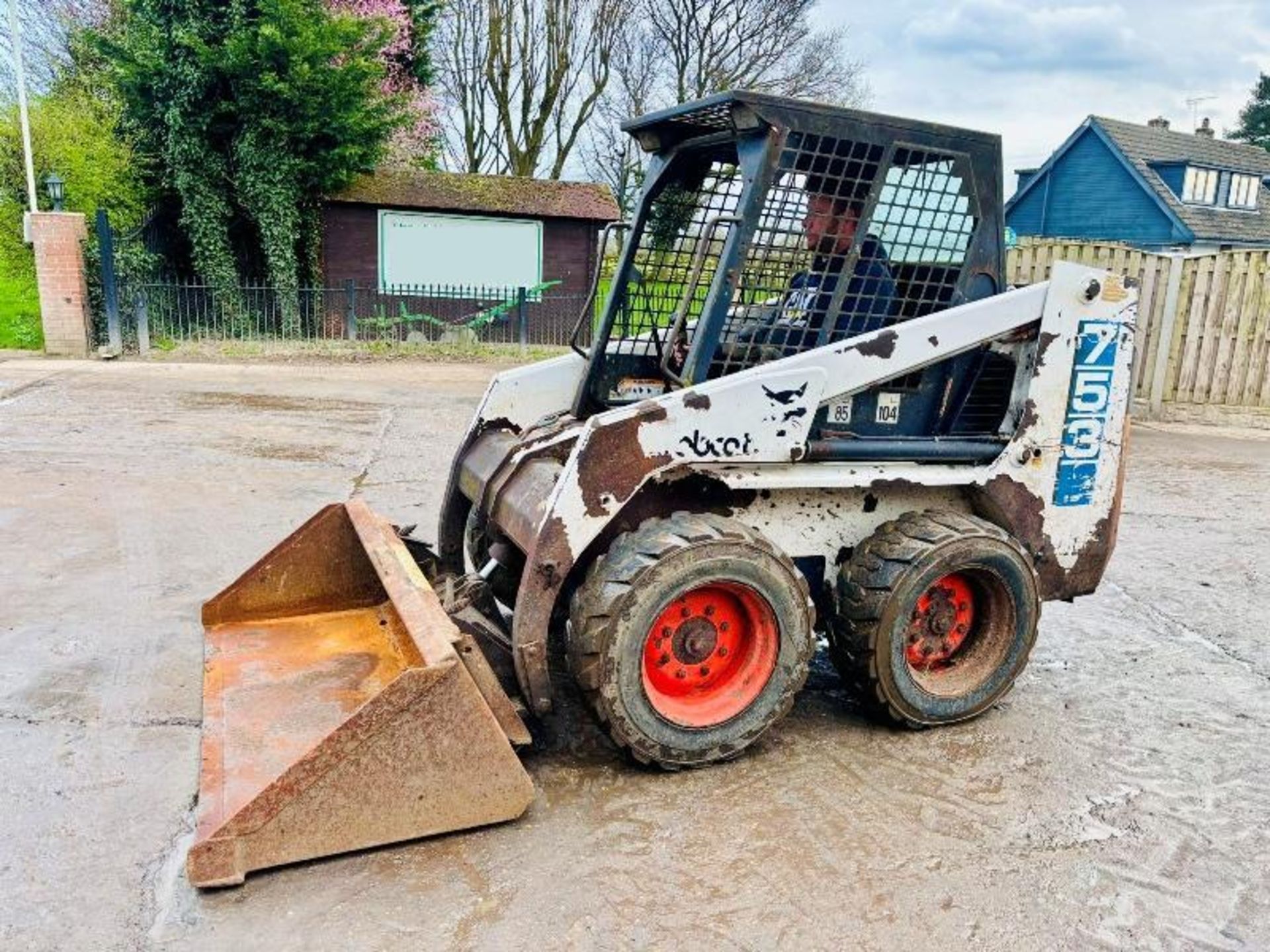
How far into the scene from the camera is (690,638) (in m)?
3.38

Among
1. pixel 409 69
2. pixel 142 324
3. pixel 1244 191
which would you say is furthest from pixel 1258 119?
pixel 142 324

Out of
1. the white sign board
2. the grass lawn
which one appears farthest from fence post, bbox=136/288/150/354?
the white sign board

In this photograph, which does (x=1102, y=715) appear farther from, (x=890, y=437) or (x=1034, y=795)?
(x=890, y=437)

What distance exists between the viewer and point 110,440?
8.62m

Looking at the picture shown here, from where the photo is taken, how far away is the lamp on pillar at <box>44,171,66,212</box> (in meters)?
14.0

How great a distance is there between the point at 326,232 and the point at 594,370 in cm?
1615

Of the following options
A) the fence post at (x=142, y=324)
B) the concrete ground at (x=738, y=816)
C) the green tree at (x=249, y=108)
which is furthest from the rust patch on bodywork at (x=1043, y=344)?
the green tree at (x=249, y=108)

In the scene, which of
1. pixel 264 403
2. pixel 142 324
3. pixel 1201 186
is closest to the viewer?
pixel 264 403

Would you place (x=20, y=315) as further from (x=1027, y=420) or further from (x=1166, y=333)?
(x=1027, y=420)

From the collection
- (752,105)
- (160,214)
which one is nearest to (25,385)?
(160,214)

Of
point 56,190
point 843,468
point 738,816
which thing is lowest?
→ point 738,816

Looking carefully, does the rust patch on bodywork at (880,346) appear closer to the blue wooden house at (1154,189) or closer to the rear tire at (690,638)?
the rear tire at (690,638)

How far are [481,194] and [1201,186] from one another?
2404 centimetres

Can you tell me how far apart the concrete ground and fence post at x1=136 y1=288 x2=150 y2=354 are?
1012cm
